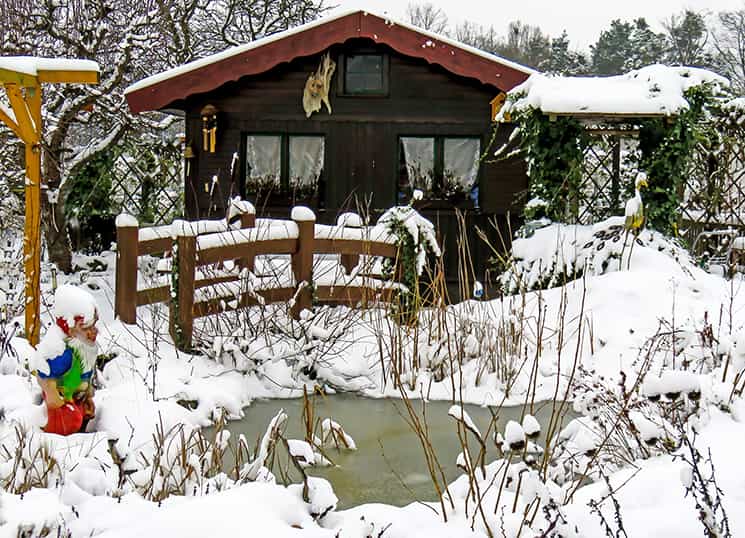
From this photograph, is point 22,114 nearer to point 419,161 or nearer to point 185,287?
point 185,287

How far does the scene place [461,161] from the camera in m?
11.6

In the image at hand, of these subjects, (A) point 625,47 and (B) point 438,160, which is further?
(A) point 625,47

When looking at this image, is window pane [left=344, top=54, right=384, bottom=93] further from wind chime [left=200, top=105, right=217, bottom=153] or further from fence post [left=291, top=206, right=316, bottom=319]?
fence post [left=291, top=206, right=316, bottom=319]

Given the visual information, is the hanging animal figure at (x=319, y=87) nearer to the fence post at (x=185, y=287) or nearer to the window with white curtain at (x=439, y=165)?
the window with white curtain at (x=439, y=165)

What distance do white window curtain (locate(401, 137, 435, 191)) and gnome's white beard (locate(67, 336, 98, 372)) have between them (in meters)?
7.61

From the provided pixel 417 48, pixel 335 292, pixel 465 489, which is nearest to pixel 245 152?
pixel 417 48

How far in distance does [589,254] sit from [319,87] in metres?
4.73

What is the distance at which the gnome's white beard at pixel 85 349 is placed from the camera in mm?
4262

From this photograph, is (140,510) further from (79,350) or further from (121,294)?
(121,294)

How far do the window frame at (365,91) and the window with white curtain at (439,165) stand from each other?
0.68 meters

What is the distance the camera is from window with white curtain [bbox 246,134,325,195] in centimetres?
1163

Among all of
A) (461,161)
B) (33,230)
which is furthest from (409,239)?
(461,161)

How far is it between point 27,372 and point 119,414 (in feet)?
3.42

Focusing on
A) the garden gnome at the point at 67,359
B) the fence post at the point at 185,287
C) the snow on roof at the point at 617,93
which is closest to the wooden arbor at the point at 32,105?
the fence post at the point at 185,287
